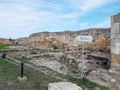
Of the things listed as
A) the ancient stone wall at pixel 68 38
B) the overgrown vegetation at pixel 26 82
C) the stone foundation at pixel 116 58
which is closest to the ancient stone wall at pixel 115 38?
the stone foundation at pixel 116 58

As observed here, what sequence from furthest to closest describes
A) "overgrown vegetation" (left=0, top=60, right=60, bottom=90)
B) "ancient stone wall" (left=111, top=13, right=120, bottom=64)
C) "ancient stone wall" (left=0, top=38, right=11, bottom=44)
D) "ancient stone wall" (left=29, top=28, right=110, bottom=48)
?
1. "ancient stone wall" (left=0, top=38, right=11, bottom=44)
2. "ancient stone wall" (left=29, top=28, right=110, bottom=48)
3. "ancient stone wall" (left=111, top=13, right=120, bottom=64)
4. "overgrown vegetation" (left=0, top=60, right=60, bottom=90)

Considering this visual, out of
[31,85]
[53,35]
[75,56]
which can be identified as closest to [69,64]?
[75,56]

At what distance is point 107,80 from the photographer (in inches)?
377

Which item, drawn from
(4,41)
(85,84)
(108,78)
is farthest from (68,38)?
(4,41)

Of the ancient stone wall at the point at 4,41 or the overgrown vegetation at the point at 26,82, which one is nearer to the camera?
the overgrown vegetation at the point at 26,82

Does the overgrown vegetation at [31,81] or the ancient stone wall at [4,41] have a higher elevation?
the ancient stone wall at [4,41]

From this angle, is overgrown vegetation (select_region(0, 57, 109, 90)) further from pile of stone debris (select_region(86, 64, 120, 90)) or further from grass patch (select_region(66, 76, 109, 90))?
pile of stone debris (select_region(86, 64, 120, 90))

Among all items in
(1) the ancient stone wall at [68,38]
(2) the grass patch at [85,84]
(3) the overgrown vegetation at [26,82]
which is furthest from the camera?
(1) the ancient stone wall at [68,38]

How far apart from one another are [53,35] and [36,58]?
4448mm

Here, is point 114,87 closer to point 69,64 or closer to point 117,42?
point 117,42

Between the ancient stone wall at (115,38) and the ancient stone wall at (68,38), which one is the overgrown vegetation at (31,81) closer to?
the ancient stone wall at (115,38)

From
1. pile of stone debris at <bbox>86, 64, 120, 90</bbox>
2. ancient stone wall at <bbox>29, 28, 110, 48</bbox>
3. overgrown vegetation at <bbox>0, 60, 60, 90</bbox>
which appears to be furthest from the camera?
ancient stone wall at <bbox>29, 28, 110, 48</bbox>

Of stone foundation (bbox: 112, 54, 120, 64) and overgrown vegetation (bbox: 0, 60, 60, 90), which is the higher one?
stone foundation (bbox: 112, 54, 120, 64)

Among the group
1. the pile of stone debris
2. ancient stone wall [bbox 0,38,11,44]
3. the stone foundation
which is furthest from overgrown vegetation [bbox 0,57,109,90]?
ancient stone wall [bbox 0,38,11,44]
